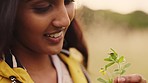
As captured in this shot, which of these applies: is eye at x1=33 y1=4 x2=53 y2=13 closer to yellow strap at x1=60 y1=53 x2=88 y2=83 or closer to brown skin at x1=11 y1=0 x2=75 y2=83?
brown skin at x1=11 y1=0 x2=75 y2=83

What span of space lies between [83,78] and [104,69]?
0.27 m

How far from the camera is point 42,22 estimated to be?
1282 mm

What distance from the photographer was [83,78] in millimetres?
1454

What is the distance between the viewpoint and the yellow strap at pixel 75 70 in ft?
4.70

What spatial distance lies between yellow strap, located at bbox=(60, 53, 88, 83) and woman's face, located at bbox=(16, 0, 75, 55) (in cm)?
15

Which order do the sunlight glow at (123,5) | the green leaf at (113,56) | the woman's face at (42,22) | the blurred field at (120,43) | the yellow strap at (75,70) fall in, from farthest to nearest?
the sunlight glow at (123,5) → the blurred field at (120,43) → the yellow strap at (75,70) → the woman's face at (42,22) → the green leaf at (113,56)

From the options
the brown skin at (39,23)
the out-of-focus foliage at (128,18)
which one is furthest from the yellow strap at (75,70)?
the out-of-focus foliage at (128,18)

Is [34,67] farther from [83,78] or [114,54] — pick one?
[114,54]

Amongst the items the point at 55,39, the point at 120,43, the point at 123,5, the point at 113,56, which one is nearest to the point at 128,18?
the point at 123,5

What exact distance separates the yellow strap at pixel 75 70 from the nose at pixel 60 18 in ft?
0.69

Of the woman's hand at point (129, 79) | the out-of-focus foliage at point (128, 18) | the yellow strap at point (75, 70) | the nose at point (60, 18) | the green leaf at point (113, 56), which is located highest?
the nose at point (60, 18)

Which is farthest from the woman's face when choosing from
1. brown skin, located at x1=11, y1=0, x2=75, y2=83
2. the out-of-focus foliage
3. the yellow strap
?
the out-of-focus foliage

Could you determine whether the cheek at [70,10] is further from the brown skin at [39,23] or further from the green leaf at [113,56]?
the green leaf at [113,56]

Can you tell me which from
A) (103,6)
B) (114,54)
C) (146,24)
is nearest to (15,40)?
(114,54)
